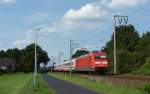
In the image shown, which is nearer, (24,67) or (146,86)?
(146,86)

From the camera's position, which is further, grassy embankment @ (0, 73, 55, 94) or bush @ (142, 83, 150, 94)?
grassy embankment @ (0, 73, 55, 94)

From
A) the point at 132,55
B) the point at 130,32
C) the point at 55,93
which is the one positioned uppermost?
the point at 130,32

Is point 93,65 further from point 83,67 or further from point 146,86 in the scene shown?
point 146,86

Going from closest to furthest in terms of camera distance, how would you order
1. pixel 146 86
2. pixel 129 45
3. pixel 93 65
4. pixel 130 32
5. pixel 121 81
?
pixel 146 86 < pixel 121 81 < pixel 93 65 < pixel 129 45 < pixel 130 32

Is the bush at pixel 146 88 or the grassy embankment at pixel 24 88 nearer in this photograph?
the bush at pixel 146 88

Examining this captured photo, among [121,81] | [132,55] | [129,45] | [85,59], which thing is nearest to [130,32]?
[129,45]

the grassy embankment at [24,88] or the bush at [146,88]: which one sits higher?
the bush at [146,88]

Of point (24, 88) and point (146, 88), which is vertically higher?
point (146, 88)

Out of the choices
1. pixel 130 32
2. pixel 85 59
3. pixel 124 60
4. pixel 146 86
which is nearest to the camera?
pixel 146 86

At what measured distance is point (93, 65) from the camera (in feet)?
233

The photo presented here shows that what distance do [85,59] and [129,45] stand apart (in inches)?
2309

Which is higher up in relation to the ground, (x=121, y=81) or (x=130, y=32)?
(x=130, y=32)

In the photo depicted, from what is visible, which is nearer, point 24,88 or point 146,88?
point 146,88

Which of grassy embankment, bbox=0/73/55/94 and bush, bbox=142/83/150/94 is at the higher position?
bush, bbox=142/83/150/94
